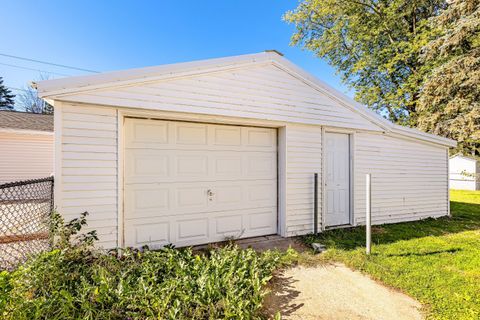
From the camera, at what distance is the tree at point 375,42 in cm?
1393

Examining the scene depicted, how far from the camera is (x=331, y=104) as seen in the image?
18.5 feet

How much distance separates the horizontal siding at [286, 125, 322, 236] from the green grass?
0.42 meters

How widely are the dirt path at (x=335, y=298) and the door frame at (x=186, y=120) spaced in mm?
1810

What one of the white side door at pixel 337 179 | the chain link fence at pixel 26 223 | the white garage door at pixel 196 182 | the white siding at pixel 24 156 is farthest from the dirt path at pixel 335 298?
the white siding at pixel 24 156

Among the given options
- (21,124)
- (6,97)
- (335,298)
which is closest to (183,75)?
(335,298)

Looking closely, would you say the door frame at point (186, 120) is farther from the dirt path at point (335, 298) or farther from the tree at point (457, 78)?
the tree at point (457, 78)

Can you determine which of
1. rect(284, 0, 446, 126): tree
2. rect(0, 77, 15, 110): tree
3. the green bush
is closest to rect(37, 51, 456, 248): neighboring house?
the green bush

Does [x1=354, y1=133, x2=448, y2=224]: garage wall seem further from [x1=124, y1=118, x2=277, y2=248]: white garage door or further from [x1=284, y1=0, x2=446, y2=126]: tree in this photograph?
[x1=284, y1=0, x2=446, y2=126]: tree

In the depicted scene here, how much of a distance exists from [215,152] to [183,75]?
58.2 inches

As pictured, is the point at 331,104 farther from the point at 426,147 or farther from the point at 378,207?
the point at 426,147

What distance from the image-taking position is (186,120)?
442 cm

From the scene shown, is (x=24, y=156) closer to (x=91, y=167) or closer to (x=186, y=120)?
(x=91, y=167)

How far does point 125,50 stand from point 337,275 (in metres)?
15.1

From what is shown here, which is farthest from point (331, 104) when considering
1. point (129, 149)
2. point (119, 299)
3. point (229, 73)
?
point (119, 299)
